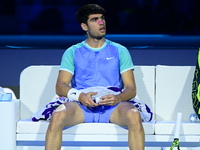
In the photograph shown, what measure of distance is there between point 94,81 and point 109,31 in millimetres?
2022

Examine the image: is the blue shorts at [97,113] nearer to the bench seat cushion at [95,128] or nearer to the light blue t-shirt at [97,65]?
the bench seat cushion at [95,128]

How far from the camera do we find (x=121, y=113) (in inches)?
108

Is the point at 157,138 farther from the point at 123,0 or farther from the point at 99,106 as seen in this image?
the point at 123,0

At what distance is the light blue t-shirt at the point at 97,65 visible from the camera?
3037 millimetres

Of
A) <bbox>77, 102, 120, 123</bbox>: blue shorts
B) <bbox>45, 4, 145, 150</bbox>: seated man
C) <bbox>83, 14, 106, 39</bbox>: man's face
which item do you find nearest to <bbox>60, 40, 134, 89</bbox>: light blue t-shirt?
<bbox>45, 4, 145, 150</bbox>: seated man

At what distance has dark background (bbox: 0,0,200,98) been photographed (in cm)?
495

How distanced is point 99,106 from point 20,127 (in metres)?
0.57

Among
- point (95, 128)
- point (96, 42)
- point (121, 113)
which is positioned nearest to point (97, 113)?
point (95, 128)

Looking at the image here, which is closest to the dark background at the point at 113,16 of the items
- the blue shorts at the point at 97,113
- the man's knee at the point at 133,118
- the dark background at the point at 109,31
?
the dark background at the point at 109,31

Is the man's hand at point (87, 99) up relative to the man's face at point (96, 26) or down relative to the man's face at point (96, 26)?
down

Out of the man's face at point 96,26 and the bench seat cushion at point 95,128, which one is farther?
the man's face at point 96,26

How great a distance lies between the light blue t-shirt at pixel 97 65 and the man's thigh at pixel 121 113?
281 millimetres

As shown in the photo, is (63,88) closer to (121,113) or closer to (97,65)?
(97,65)

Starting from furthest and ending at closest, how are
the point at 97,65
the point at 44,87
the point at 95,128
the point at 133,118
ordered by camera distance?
1. the point at 44,87
2. the point at 97,65
3. the point at 95,128
4. the point at 133,118
